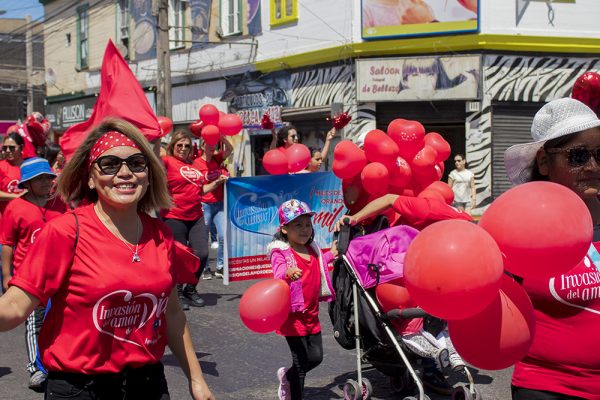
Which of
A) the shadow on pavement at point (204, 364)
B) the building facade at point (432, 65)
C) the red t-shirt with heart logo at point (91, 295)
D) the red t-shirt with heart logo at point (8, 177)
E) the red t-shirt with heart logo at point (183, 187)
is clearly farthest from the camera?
the building facade at point (432, 65)

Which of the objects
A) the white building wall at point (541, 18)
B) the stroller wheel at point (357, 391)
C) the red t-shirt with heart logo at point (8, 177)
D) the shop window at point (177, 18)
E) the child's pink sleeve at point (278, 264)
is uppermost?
the shop window at point (177, 18)

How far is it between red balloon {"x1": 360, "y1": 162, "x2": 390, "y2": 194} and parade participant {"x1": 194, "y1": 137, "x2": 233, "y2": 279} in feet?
9.71

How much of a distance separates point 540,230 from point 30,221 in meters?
4.38

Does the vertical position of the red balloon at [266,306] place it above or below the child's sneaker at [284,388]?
above

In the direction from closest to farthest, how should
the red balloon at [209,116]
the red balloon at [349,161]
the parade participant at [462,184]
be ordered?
the red balloon at [349,161] → the red balloon at [209,116] → the parade participant at [462,184]

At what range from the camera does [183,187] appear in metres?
8.71

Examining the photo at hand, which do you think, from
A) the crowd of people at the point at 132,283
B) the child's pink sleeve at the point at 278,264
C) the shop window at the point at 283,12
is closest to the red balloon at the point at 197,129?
the child's pink sleeve at the point at 278,264

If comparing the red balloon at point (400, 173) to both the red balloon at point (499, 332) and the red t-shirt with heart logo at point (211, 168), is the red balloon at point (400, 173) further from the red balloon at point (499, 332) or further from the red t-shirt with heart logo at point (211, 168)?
the red balloon at point (499, 332)

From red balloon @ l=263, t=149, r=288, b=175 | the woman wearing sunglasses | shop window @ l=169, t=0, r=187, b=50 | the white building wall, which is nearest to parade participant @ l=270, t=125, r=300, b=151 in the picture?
red balloon @ l=263, t=149, r=288, b=175

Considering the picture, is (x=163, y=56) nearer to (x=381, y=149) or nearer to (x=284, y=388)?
(x=381, y=149)

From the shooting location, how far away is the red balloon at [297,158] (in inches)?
330

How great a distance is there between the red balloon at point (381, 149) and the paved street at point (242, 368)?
1.73 metres

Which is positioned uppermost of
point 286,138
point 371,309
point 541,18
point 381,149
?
point 541,18

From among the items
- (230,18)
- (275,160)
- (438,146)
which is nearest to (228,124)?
(275,160)
